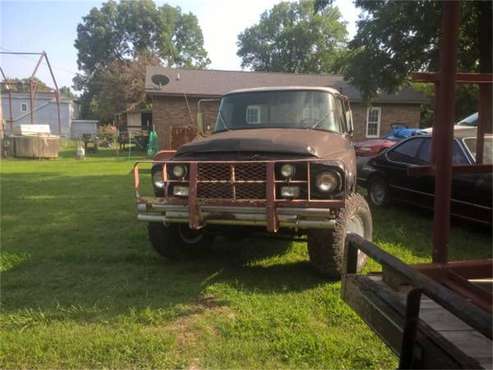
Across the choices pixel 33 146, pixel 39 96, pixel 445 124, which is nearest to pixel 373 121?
pixel 33 146

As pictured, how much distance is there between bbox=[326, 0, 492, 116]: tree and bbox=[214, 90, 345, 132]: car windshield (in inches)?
285

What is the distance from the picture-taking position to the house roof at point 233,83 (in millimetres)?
23625

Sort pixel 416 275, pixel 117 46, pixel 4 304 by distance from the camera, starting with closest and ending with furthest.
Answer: pixel 416 275 < pixel 4 304 < pixel 117 46

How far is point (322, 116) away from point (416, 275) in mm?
3840

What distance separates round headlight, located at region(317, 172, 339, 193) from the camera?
13.5 ft

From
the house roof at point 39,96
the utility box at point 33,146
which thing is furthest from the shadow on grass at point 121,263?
the house roof at point 39,96

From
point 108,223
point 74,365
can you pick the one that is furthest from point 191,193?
point 108,223

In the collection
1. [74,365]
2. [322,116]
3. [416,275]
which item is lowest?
[74,365]

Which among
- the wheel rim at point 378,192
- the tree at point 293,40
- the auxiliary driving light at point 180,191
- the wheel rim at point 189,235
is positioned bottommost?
the wheel rim at point 189,235

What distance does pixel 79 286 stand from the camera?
14.5ft

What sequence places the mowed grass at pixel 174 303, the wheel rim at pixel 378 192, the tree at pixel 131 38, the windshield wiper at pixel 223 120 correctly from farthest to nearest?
the tree at pixel 131 38, the wheel rim at pixel 378 192, the windshield wiper at pixel 223 120, the mowed grass at pixel 174 303

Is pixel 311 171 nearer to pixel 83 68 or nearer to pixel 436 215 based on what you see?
pixel 436 215

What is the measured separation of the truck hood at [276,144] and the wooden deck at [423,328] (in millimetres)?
1931

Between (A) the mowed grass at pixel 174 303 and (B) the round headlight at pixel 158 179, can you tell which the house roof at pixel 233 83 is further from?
(B) the round headlight at pixel 158 179
